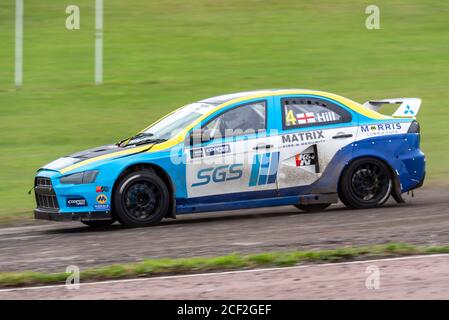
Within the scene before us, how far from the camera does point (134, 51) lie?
87.4 ft

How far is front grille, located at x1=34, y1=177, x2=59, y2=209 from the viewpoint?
12016 mm

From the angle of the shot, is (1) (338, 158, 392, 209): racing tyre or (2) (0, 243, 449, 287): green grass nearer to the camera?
(2) (0, 243, 449, 287): green grass

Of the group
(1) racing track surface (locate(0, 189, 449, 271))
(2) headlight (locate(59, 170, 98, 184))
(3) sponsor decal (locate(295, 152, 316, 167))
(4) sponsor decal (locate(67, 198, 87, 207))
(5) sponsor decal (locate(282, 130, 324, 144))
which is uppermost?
(5) sponsor decal (locate(282, 130, 324, 144))

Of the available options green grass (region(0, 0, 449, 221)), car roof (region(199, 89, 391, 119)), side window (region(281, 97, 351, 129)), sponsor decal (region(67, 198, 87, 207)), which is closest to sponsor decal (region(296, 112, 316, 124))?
side window (region(281, 97, 351, 129))

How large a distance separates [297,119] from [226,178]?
1.21 m

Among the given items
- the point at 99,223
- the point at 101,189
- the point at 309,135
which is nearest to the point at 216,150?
the point at 309,135

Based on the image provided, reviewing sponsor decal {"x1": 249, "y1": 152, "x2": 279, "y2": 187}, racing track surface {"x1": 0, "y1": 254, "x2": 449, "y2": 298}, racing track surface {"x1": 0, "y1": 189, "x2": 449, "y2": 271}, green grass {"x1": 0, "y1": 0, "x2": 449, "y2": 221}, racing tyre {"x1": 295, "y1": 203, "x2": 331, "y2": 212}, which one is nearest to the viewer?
racing track surface {"x1": 0, "y1": 254, "x2": 449, "y2": 298}

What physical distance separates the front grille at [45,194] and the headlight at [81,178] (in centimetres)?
23

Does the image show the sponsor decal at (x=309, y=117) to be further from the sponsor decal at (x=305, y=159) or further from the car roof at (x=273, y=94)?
the sponsor decal at (x=305, y=159)

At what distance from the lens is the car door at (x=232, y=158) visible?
40.1ft

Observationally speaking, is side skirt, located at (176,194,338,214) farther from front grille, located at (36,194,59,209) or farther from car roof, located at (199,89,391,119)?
front grille, located at (36,194,59,209)

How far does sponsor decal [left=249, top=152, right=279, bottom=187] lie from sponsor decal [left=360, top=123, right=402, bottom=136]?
4.26 feet

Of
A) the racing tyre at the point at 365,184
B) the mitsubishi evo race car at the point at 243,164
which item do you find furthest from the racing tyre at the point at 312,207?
the racing tyre at the point at 365,184
